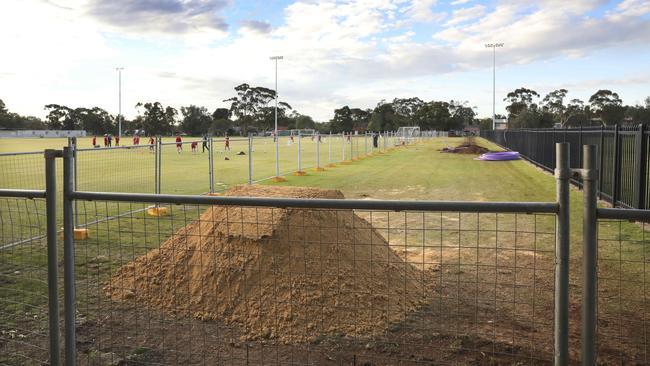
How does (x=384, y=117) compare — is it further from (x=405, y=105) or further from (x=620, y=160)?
(x=620, y=160)

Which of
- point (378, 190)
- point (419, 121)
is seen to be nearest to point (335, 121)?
point (419, 121)

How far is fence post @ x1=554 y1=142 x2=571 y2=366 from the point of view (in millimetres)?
2855

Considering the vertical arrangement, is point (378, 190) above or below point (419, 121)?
below

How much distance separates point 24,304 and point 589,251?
5467 millimetres

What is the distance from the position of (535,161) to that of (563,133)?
277 inches

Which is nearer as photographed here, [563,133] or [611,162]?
[611,162]

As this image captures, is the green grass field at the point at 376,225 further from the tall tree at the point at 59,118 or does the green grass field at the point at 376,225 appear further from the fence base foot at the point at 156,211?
the tall tree at the point at 59,118

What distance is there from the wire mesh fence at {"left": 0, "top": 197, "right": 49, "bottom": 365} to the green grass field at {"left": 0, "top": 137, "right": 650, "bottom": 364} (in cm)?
2

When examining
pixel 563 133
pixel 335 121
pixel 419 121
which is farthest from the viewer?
pixel 335 121

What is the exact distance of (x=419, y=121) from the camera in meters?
140

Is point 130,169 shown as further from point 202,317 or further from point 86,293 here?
point 202,317

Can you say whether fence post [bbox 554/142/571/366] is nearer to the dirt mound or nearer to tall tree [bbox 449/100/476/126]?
the dirt mound

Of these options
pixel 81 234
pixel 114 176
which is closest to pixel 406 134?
pixel 114 176

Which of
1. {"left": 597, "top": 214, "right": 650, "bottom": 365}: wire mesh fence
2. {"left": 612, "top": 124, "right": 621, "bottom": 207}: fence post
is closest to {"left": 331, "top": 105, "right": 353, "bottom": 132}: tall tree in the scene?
{"left": 612, "top": 124, "right": 621, "bottom": 207}: fence post
